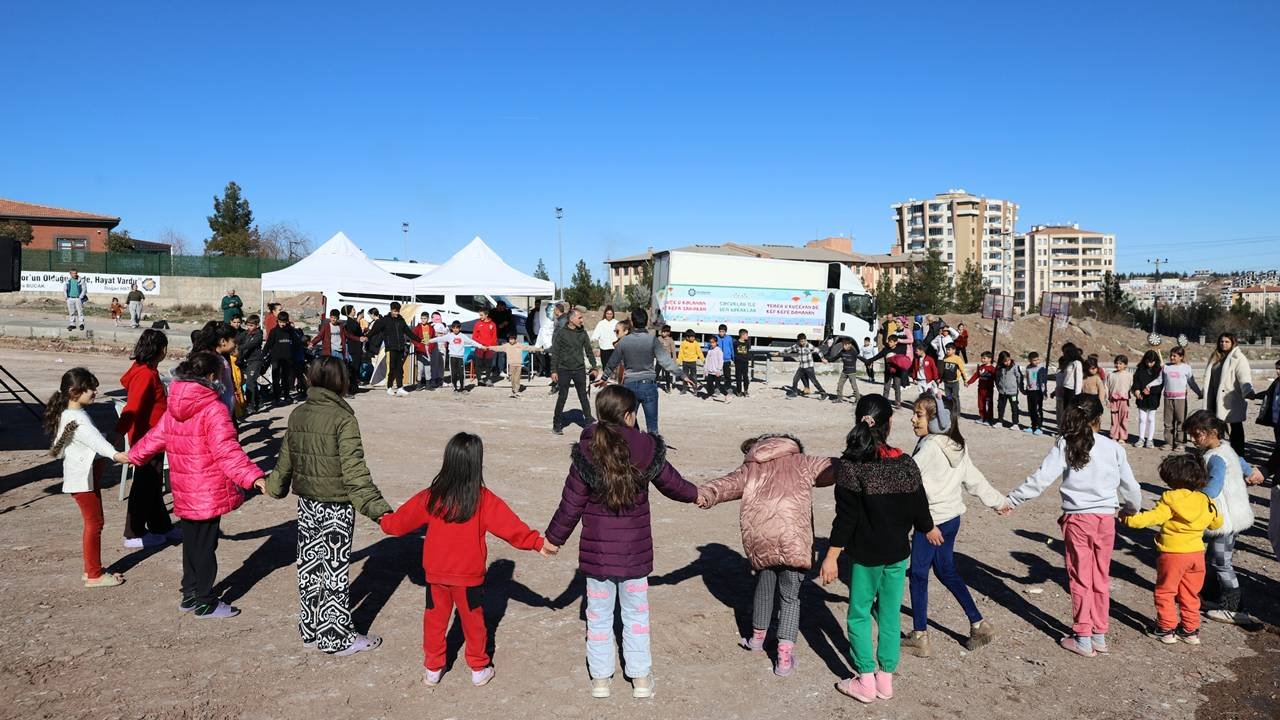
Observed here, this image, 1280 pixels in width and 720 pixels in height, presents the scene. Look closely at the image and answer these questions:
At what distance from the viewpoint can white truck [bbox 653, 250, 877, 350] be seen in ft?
94.3

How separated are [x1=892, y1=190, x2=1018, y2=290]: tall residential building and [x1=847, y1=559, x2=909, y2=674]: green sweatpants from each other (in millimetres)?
136154

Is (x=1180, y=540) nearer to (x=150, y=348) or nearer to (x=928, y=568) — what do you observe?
(x=928, y=568)

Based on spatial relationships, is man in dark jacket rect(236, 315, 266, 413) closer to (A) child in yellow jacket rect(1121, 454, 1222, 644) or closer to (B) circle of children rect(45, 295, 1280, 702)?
(B) circle of children rect(45, 295, 1280, 702)

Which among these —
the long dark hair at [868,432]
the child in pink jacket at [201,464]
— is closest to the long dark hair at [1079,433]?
the long dark hair at [868,432]

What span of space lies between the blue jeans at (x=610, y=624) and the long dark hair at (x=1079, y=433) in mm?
2832

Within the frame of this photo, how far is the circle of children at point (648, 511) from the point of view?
4.56 metres

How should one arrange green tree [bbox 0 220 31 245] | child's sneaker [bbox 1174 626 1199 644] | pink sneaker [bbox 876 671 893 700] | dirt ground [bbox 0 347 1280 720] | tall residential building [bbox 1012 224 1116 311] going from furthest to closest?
1. tall residential building [bbox 1012 224 1116 311]
2. green tree [bbox 0 220 31 245]
3. child's sneaker [bbox 1174 626 1199 644]
4. pink sneaker [bbox 876 671 893 700]
5. dirt ground [bbox 0 347 1280 720]

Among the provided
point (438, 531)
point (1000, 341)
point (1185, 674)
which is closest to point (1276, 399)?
point (1185, 674)

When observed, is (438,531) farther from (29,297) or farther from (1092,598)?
(29,297)

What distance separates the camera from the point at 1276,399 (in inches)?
392

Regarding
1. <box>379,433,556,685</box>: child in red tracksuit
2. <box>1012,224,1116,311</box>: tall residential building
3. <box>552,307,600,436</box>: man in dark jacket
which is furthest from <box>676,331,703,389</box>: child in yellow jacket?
<box>1012,224,1116,311</box>: tall residential building

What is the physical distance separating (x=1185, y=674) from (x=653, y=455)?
11.7 feet

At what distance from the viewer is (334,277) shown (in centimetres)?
2112

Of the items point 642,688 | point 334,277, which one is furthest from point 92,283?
point 642,688
